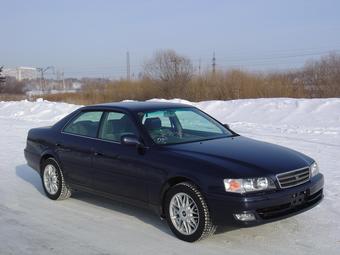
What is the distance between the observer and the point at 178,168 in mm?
5402

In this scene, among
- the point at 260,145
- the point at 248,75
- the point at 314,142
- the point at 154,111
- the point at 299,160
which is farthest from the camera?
the point at 248,75

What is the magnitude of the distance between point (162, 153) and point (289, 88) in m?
28.0

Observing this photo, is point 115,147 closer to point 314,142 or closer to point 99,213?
point 99,213

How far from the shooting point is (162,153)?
18.6 ft

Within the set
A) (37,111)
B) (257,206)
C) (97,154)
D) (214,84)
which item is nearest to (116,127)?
(97,154)

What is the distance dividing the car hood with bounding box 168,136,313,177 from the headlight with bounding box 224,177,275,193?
0.22ft

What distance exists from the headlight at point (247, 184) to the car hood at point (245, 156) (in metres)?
0.07

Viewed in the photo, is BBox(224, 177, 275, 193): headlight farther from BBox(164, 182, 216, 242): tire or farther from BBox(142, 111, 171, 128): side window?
BBox(142, 111, 171, 128): side window

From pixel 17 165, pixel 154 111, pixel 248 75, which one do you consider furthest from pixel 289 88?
pixel 154 111

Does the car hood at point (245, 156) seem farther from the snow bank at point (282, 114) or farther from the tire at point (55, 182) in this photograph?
the snow bank at point (282, 114)

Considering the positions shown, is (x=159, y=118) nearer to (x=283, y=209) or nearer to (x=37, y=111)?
(x=283, y=209)

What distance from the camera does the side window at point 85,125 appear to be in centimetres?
683

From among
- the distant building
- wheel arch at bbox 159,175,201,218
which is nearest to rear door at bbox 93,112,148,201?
wheel arch at bbox 159,175,201,218

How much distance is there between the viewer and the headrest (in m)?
6.17
